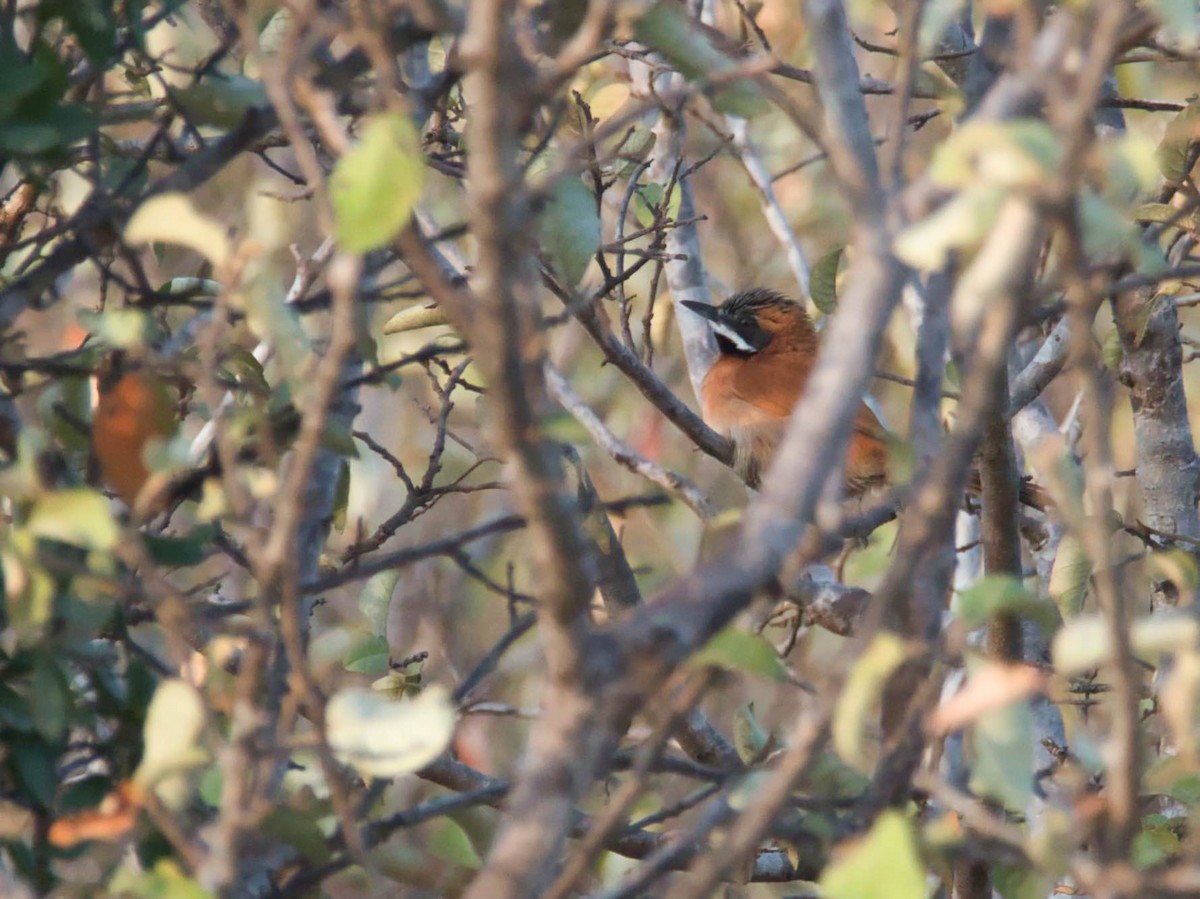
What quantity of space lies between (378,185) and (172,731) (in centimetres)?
62

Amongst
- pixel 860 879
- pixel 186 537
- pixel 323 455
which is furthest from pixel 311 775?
pixel 860 879

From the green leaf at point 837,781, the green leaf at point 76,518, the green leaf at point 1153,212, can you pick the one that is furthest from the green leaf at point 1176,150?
the green leaf at point 76,518

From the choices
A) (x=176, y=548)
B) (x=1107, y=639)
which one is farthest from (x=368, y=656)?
(x=1107, y=639)

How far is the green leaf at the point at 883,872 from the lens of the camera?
1410 millimetres

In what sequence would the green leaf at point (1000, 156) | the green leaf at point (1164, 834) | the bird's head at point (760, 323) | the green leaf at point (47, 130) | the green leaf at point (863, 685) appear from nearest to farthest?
1. the green leaf at point (1000, 156)
2. the green leaf at point (863, 685)
3. the green leaf at point (47, 130)
4. the green leaf at point (1164, 834)
5. the bird's head at point (760, 323)

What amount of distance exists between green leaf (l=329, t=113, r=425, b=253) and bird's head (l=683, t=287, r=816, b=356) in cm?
554

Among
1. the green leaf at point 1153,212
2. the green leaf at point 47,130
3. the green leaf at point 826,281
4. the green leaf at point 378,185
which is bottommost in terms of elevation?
the green leaf at point 378,185

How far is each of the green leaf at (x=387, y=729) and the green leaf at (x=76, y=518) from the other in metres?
0.32

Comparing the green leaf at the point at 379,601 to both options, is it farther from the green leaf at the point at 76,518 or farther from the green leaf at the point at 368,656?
the green leaf at the point at 76,518

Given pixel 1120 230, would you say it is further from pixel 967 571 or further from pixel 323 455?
pixel 967 571

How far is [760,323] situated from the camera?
7363 mm

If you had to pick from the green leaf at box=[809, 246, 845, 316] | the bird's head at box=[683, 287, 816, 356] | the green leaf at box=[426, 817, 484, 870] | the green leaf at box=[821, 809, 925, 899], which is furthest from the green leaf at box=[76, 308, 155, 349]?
the bird's head at box=[683, 287, 816, 356]

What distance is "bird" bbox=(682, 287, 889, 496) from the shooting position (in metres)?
6.14

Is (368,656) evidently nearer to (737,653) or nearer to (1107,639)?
(737,653)
